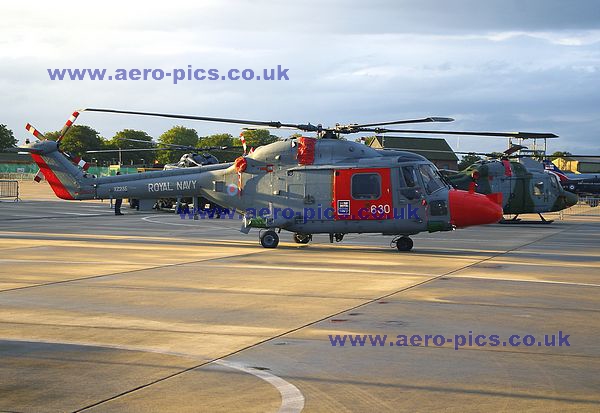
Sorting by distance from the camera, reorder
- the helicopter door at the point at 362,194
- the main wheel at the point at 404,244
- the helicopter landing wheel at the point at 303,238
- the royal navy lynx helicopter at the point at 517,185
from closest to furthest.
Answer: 1. the helicopter door at the point at 362,194
2. the main wheel at the point at 404,244
3. the helicopter landing wheel at the point at 303,238
4. the royal navy lynx helicopter at the point at 517,185

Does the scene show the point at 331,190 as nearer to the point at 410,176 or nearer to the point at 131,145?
the point at 410,176

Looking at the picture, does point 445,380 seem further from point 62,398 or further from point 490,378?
point 62,398

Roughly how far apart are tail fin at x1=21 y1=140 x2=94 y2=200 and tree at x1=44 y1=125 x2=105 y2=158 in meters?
107

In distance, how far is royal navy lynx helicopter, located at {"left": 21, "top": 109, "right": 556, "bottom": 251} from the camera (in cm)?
2161

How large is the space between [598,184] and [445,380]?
174 ft

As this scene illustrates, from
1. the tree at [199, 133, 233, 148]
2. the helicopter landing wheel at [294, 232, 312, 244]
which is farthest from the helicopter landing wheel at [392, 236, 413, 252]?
the tree at [199, 133, 233, 148]

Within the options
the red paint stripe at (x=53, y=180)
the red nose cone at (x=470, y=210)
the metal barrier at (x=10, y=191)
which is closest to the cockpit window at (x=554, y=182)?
the red nose cone at (x=470, y=210)

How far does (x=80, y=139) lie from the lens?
445ft

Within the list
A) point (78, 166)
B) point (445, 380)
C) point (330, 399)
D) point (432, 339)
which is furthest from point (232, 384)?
point (78, 166)

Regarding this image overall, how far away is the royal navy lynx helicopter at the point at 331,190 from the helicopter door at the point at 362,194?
0.03m

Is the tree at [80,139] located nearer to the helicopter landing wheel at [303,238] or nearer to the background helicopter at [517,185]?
the background helicopter at [517,185]

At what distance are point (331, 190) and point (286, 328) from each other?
39.0ft

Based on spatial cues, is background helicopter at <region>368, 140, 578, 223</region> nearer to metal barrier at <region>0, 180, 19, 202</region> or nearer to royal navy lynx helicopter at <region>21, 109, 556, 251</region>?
royal navy lynx helicopter at <region>21, 109, 556, 251</region>

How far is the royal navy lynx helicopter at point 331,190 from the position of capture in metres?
21.6
